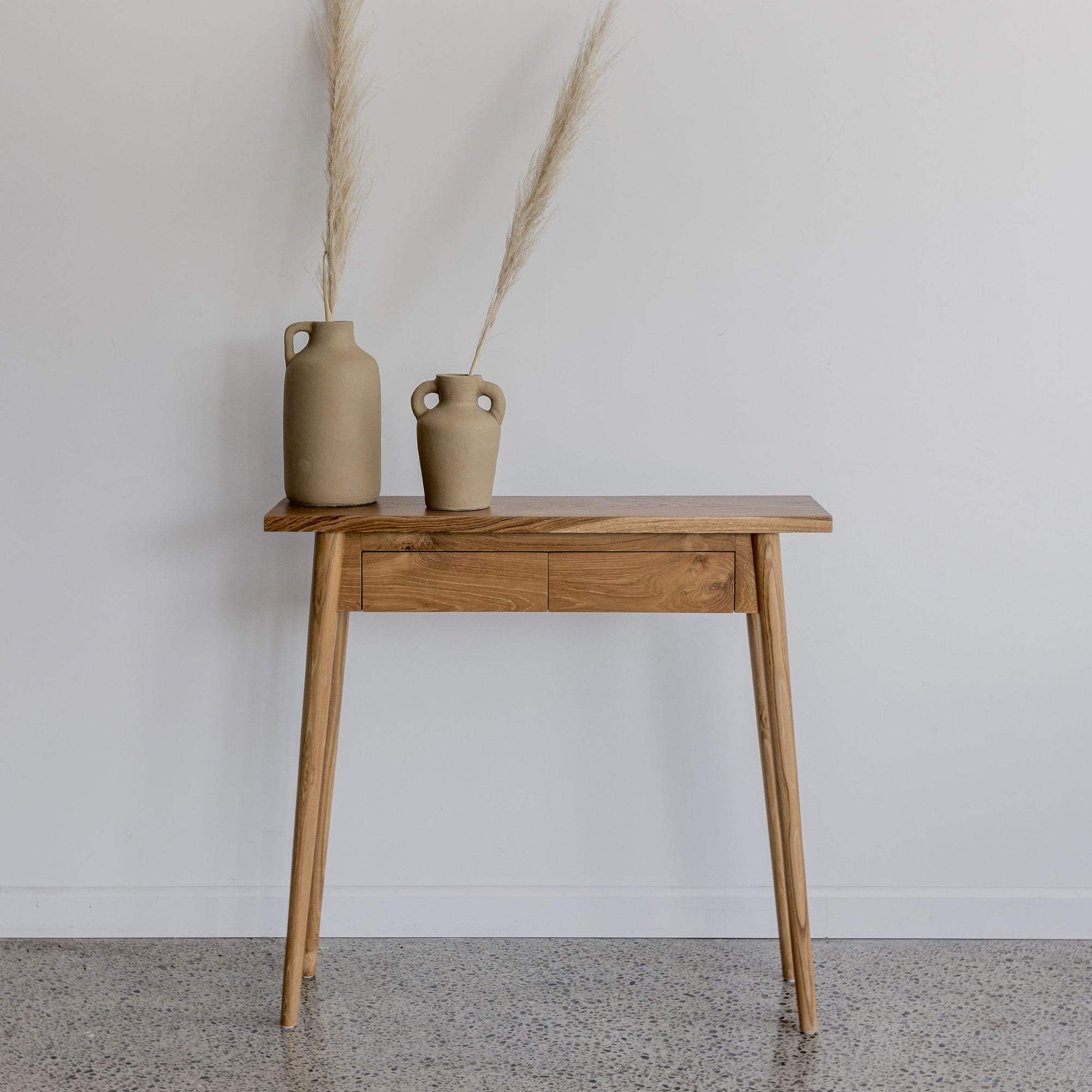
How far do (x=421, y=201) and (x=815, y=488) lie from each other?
912 millimetres

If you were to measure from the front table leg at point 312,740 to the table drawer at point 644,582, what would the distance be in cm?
36

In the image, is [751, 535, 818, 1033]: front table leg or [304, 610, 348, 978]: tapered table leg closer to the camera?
[751, 535, 818, 1033]: front table leg

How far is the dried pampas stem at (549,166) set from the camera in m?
1.72

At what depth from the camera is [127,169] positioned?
194 centimetres

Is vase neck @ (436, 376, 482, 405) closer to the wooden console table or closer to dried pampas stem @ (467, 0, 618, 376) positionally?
dried pampas stem @ (467, 0, 618, 376)

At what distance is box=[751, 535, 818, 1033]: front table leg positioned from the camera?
1.68m

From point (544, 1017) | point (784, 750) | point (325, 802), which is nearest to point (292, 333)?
point (325, 802)

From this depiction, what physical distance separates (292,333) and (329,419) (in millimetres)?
183

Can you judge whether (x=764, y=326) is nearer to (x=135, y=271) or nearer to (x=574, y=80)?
(x=574, y=80)

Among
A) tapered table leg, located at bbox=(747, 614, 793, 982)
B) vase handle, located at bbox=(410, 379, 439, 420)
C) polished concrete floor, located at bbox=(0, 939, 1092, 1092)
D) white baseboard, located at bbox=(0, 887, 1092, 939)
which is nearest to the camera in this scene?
polished concrete floor, located at bbox=(0, 939, 1092, 1092)

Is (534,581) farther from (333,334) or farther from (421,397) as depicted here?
(333,334)

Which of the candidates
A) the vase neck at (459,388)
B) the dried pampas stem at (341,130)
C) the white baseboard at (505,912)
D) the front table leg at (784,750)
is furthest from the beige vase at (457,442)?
the white baseboard at (505,912)

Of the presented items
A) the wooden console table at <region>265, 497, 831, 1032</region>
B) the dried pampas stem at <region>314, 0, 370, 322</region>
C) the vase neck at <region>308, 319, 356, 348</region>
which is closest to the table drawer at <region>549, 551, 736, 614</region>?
the wooden console table at <region>265, 497, 831, 1032</region>

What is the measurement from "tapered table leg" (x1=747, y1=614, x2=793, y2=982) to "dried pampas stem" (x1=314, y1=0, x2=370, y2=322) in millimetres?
939
